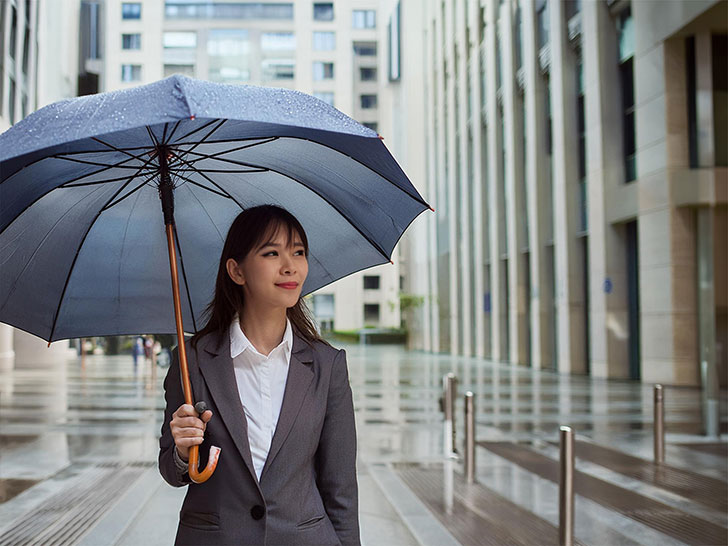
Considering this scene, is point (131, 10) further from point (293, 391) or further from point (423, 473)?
point (293, 391)

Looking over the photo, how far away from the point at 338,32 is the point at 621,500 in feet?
84.0

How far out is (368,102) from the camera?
112 ft

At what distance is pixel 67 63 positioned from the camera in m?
19.3

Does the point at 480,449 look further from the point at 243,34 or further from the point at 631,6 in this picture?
the point at 243,34

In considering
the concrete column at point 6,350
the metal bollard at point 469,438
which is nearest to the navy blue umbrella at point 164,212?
the metal bollard at point 469,438

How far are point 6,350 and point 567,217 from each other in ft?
58.3

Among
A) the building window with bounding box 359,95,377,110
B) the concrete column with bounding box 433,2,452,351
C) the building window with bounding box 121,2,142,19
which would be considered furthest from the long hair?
the concrete column with bounding box 433,2,452,351

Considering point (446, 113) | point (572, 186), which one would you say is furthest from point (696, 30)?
point (446, 113)

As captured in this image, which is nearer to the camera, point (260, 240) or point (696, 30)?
point (260, 240)

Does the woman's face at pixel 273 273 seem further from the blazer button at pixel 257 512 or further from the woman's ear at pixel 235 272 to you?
the blazer button at pixel 257 512

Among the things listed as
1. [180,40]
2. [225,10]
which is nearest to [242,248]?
[180,40]

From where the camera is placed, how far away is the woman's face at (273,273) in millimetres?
2543

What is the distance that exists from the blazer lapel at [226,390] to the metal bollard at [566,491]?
371 centimetres

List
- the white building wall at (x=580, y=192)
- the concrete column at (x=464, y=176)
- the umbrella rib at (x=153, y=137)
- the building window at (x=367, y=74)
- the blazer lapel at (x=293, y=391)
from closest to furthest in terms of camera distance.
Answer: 1. the blazer lapel at (x=293, y=391)
2. the umbrella rib at (x=153, y=137)
3. the white building wall at (x=580, y=192)
4. the building window at (x=367, y=74)
5. the concrete column at (x=464, y=176)
